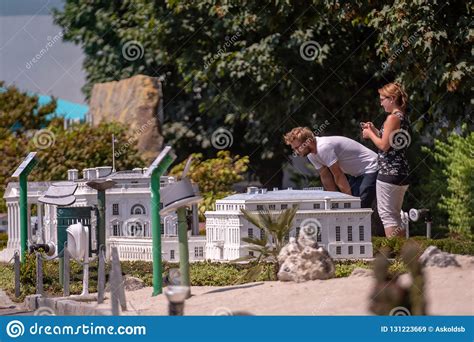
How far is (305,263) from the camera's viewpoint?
13109 mm

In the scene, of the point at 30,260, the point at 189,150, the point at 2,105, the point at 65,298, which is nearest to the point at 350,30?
the point at 189,150

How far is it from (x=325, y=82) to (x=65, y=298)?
1382 centimetres

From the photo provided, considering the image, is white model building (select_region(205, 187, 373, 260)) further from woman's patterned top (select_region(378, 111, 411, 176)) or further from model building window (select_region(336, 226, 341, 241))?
woman's patterned top (select_region(378, 111, 411, 176))

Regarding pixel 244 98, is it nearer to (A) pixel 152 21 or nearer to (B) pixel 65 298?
(A) pixel 152 21

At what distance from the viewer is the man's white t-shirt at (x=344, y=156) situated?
16234 mm

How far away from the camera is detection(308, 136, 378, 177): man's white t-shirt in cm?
1623

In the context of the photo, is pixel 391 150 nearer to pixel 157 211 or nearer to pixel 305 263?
pixel 305 263

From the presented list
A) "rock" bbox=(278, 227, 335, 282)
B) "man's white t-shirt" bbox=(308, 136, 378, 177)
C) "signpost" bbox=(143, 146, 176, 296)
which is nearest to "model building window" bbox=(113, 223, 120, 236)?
"man's white t-shirt" bbox=(308, 136, 378, 177)

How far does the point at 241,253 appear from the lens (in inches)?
651

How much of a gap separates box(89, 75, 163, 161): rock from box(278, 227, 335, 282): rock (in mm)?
15000

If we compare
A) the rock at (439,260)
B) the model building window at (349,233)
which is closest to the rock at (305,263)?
the rock at (439,260)

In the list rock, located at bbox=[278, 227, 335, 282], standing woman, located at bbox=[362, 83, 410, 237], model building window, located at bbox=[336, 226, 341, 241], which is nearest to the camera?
rock, located at bbox=[278, 227, 335, 282]

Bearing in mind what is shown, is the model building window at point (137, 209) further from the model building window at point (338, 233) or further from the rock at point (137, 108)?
the rock at point (137, 108)

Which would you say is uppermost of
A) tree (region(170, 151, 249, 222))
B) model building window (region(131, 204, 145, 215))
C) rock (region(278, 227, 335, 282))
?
tree (region(170, 151, 249, 222))
